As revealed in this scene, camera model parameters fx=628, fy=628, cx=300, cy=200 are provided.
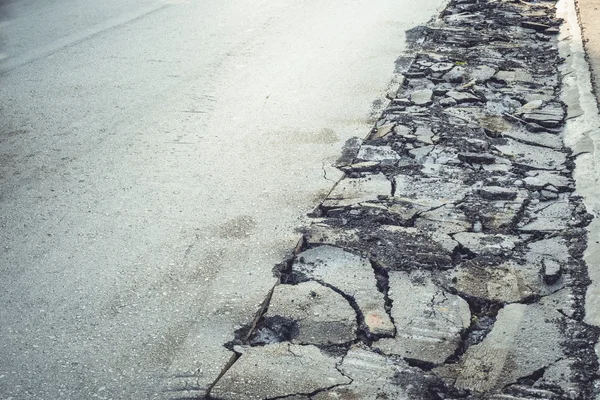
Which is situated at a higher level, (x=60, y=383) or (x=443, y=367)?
(x=60, y=383)

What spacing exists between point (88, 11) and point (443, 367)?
9710 millimetres

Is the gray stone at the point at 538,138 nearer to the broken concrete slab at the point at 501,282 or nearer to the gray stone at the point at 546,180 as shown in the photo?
the gray stone at the point at 546,180

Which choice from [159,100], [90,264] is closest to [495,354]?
[90,264]

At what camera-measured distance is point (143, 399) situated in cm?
307

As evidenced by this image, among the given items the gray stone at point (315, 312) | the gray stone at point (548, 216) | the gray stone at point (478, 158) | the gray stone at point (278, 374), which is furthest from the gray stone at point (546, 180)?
the gray stone at point (278, 374)

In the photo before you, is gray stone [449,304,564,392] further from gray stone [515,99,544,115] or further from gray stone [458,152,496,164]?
gray stone [515,99,544,115]

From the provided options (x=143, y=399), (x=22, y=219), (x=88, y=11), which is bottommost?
(x=143, y=399)

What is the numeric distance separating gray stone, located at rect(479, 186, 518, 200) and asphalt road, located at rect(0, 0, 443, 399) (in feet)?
4.20

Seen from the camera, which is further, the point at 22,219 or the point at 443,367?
the point at 22,219

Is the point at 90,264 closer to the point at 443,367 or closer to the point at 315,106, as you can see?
the point at 443,367

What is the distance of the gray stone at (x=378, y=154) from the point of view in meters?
5.63

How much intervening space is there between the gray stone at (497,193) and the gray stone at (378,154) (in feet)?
2.97

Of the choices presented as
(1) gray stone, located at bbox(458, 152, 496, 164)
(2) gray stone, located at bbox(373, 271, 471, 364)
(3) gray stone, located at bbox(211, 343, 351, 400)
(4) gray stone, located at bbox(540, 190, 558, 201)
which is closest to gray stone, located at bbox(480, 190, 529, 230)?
(4) gray stone, located at bbox(540, 190, 558, 201)

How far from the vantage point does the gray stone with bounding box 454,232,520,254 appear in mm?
4301
